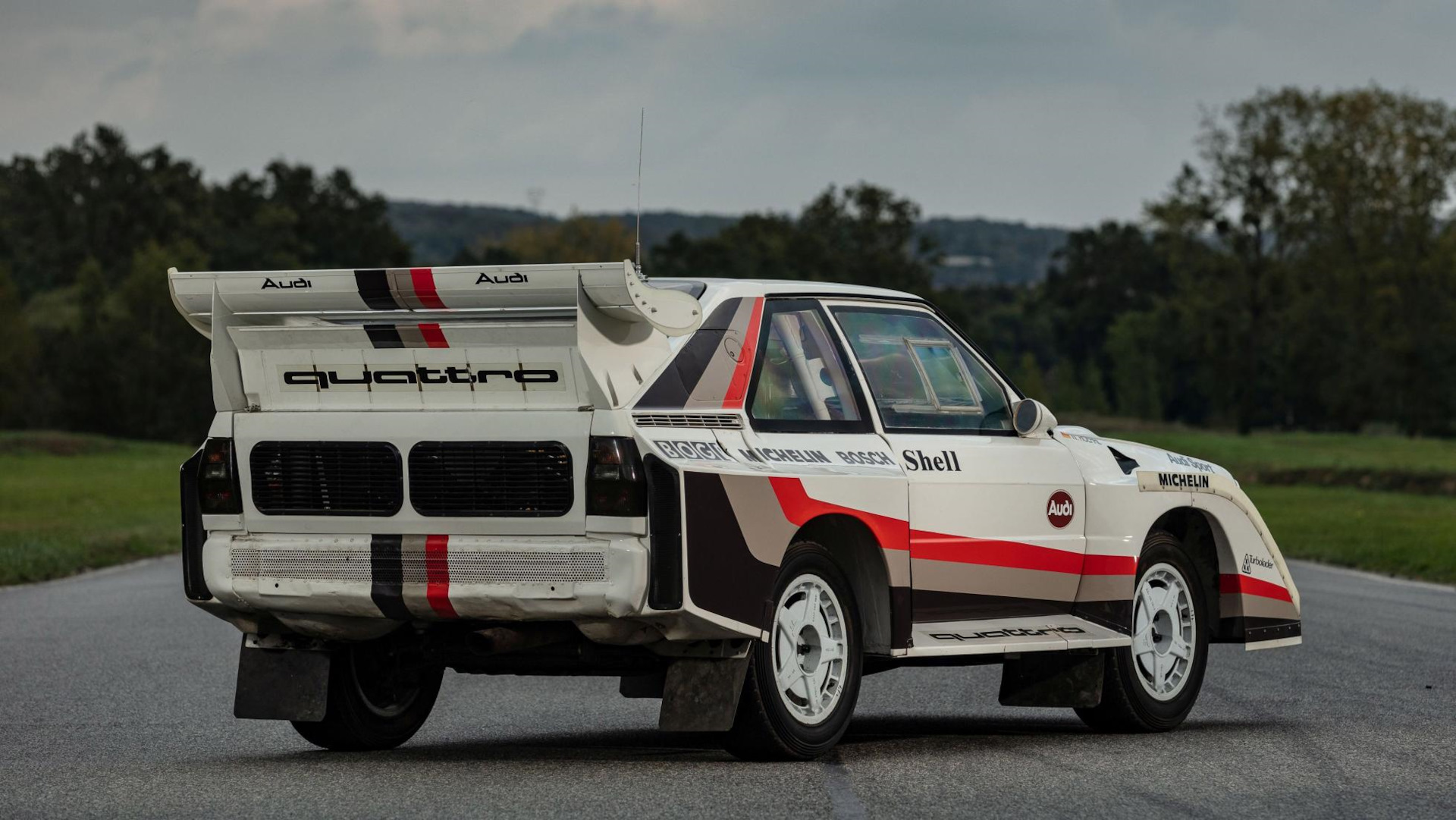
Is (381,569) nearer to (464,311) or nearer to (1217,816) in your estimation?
(464,311)

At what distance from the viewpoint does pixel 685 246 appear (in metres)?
152

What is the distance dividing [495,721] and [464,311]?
322cm

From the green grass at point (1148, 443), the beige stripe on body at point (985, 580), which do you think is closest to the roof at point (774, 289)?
the beige stripe on body at point (985, 580)

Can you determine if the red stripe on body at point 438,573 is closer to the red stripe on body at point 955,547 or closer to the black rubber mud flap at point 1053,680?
the red stripe on body at point 955,547

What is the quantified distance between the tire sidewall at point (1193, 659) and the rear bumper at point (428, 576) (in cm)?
305

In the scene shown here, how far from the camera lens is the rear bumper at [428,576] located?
800cm

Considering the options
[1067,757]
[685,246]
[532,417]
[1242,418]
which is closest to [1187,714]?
[1067,757]

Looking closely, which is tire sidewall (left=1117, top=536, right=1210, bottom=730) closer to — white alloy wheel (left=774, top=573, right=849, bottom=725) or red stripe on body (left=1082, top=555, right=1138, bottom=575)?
red stripe on body (left=1082, top=555, right=1138, bottom=575)

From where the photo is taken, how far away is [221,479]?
873cm

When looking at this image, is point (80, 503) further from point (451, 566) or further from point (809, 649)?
point (451, 566)

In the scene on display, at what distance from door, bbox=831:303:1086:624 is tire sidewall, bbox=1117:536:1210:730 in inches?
19.2

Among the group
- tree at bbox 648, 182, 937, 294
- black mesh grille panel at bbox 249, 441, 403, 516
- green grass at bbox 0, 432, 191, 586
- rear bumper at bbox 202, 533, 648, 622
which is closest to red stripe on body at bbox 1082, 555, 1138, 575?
rear bumper at bbox 202, 533, 648, 622

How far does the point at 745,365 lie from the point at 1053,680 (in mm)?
2369

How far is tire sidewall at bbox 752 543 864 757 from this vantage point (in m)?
8.48
